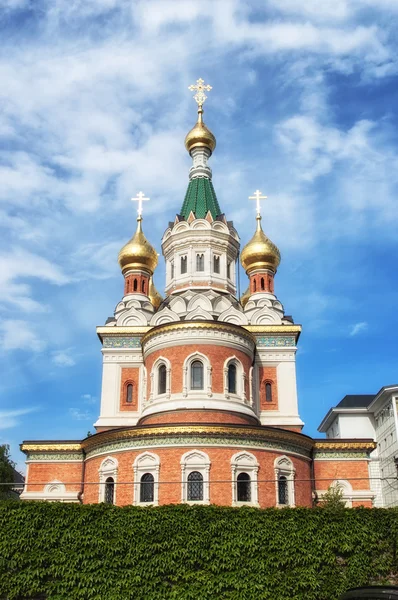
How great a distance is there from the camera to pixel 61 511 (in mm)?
15195

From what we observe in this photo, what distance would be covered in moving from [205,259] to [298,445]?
1129cm

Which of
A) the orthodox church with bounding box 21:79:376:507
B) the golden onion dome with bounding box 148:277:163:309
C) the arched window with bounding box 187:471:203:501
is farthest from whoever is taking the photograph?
the golden onion dome with bounding box 148:277:163:309

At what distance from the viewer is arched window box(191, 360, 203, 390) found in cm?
2491

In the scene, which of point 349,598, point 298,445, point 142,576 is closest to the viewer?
point 349,598

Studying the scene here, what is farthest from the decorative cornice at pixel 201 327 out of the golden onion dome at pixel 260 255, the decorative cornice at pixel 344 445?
the golden onion dome at pixel 260 255

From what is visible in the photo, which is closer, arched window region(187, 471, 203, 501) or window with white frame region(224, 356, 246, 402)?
arched window region(187, 471, 203, 501)

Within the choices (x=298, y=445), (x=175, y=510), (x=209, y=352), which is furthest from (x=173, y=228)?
(x=175, y=510)

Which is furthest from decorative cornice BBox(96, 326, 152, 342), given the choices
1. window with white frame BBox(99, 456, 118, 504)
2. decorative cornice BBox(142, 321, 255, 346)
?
window with white frame BBox(99, 456, 118, 504)

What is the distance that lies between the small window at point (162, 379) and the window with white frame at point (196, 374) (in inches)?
44.8

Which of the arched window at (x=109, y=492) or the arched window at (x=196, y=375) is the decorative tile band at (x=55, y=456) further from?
the arched window at (x=196, y=375)

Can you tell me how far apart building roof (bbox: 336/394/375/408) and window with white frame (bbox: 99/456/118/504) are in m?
19.9

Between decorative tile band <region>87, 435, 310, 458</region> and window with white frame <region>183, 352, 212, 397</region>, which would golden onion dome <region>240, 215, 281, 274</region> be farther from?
decorative tile band <region>87, 435, 310, 458</region>

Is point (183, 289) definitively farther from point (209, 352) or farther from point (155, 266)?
point (209, 352)

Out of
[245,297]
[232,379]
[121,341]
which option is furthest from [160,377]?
[245,297]
